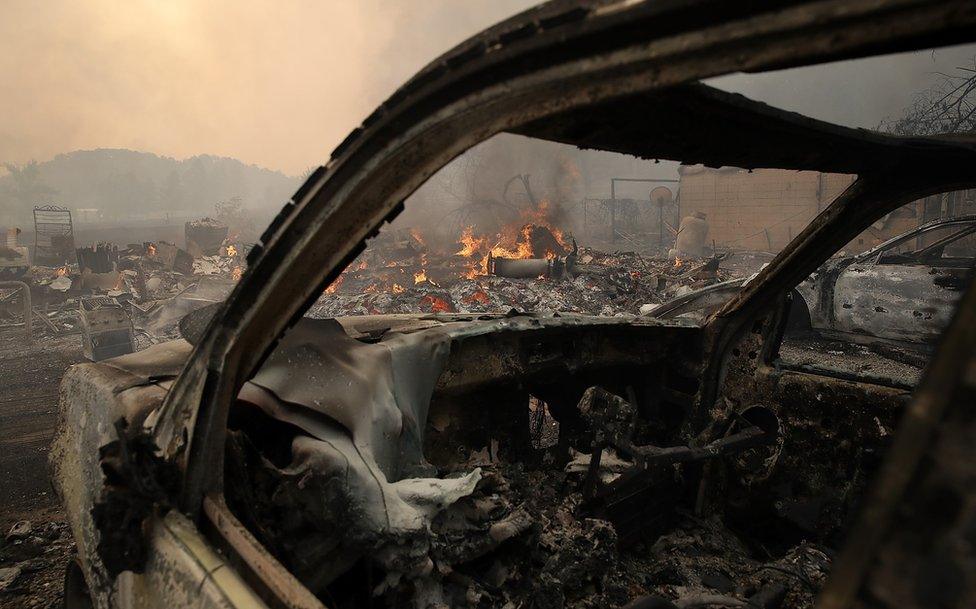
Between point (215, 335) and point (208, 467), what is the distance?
36cm

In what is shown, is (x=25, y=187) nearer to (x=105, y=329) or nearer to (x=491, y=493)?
(x=105, y=329)

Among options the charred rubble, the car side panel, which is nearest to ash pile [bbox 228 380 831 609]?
the charred rubble

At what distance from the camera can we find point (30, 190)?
59.3 metres

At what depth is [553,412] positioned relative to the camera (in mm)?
3236

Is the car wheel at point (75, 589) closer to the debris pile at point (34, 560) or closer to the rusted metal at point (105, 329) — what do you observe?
the debris pile at point (34, 560)

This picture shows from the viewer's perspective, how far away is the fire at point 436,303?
11.6m

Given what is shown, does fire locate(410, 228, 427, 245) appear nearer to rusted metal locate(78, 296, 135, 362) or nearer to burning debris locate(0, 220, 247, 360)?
burning debris locate(0, 220, 247, 360)

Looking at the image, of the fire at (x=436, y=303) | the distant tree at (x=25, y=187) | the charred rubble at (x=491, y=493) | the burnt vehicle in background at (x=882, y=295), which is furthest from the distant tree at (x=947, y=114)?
the distant tree at (x=25, y=187)

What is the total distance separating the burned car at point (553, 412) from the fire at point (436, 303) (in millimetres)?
8455

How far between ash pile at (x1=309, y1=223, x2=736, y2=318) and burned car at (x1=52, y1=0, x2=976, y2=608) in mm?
7706

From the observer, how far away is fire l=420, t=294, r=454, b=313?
11617 mm

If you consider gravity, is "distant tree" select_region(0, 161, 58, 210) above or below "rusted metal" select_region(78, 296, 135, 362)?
above

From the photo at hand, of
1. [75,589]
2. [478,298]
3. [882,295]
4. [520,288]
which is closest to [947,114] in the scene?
[882,295]

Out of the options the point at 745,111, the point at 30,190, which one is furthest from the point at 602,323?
the point at 30,190
